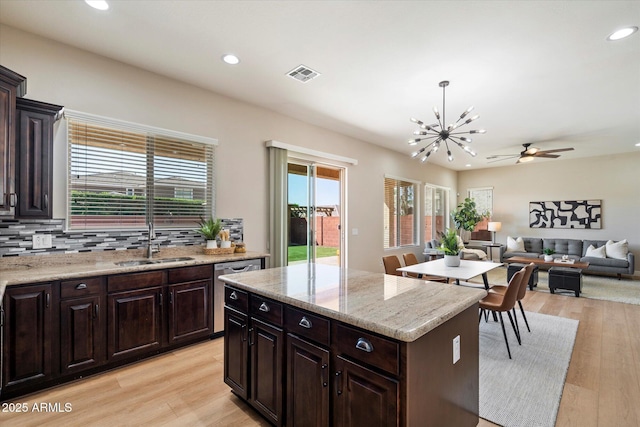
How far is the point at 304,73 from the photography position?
3330mm

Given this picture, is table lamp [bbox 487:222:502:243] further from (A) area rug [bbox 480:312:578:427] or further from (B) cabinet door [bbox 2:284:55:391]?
(B) cabinet door [bbox 2:284:55:391]

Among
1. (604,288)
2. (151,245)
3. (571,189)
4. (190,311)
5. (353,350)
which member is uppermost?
(571,189)

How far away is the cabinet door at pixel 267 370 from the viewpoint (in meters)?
1.81

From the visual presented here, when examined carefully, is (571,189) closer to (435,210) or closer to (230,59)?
(435,210)

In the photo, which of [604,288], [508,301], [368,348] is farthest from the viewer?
[604,288]

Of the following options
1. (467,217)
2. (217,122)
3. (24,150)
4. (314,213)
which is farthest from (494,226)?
(24,150)

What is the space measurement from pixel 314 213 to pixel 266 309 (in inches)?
128

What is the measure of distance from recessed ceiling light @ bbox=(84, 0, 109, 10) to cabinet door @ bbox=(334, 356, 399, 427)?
3019 millimetres

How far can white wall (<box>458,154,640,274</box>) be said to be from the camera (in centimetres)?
717

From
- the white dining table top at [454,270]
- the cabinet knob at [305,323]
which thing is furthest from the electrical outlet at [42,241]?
the white dining table top at [454,270]

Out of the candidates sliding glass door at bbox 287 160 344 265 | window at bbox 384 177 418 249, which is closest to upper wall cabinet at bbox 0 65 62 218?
sliding glass door at bbox 287 160 344 265

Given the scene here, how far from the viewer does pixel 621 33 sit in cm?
257

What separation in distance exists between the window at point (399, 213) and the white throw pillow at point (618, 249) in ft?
14.0

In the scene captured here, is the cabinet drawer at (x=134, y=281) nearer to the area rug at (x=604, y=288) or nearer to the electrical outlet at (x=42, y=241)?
the electrical outlet at (x=42, y=241)
